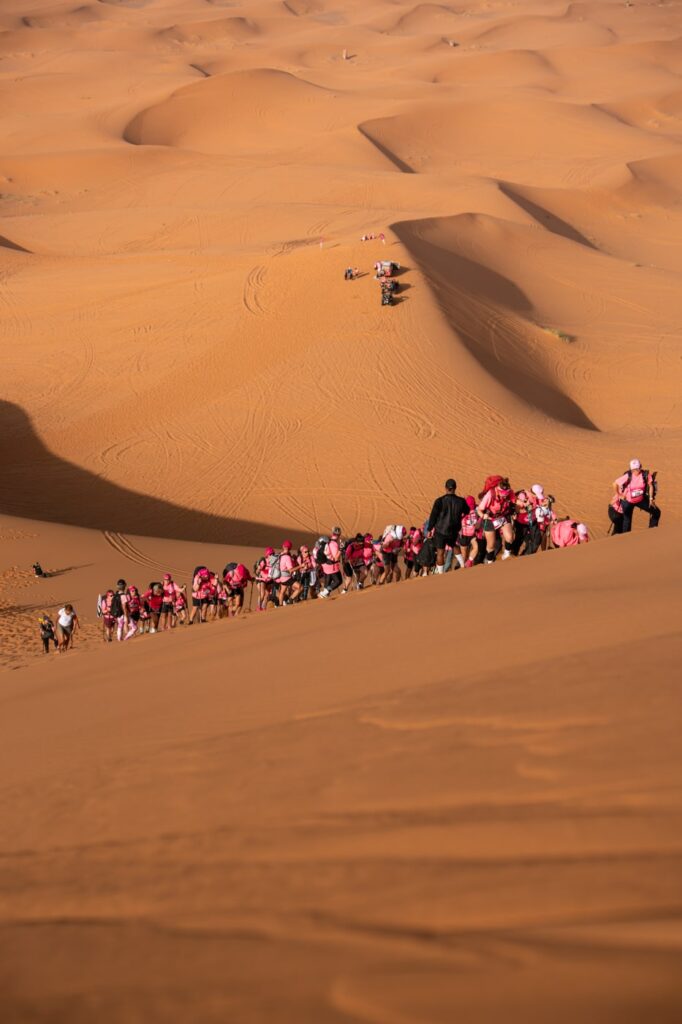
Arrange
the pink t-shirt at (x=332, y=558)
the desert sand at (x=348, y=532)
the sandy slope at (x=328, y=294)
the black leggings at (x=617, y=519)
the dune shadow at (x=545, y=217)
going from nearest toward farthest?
the desert sand at (x=348, y=532) → the black leggings at (x=617, y=519) → the pink t-shirt at (x=332, y=558) → the sandy slope at (x=328, y=294) → the dune shadow at (x=545, y=217)

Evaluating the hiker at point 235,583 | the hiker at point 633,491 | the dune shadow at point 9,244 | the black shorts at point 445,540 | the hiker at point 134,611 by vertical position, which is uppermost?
the dune shadow at point 9,244

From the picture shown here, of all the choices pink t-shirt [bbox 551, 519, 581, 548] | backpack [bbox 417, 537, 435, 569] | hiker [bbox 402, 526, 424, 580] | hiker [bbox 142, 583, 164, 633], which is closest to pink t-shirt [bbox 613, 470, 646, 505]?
pink t-shirt [bbox 551, 519, 581, 548]

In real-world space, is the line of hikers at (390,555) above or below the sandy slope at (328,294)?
below

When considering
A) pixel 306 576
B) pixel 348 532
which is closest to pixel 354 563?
pixel 306 576

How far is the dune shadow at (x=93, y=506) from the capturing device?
20672 mm

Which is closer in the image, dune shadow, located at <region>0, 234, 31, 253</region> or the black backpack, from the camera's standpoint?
the black backpack

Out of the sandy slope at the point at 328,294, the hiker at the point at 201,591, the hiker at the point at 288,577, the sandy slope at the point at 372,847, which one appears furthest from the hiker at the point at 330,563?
the sandy slope at the point at 328,294

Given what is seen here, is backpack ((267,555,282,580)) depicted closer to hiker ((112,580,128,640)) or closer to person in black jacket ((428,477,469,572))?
hiker ((112,580,128,640))

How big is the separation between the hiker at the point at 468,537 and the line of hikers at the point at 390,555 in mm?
10

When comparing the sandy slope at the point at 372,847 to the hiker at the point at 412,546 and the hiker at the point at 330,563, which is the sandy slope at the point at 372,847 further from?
the hiker at the point at 412,546

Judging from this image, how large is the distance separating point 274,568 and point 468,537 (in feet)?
9.28

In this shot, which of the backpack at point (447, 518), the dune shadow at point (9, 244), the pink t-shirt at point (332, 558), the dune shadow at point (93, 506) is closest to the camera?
the backpack at point (447, 518)

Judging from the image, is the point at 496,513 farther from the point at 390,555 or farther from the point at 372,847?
the point at 372,847

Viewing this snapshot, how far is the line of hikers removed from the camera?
1130 cm
